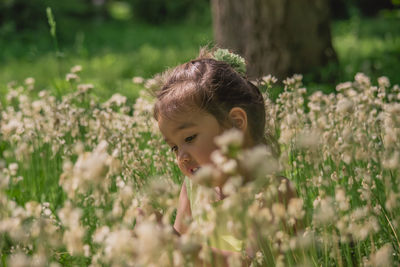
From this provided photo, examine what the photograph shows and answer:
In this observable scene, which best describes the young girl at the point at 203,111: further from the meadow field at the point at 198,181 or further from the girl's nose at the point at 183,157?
the meadow field at the point at 198,181

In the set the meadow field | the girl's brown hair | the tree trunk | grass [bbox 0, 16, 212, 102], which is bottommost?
the meadow field

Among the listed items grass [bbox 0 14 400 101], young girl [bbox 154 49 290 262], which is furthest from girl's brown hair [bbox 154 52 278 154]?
grass [bbox 0 14 400 101]

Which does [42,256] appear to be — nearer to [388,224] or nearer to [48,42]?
[388,224]

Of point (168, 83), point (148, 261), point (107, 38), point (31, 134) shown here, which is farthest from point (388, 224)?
point (107, 38)

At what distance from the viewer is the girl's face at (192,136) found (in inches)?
88.4

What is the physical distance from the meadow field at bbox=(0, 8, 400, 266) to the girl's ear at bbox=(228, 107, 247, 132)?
0.59 feet

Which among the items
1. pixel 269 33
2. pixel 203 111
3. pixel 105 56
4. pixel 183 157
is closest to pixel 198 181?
pixel 183 157

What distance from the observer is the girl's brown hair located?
2385 mm

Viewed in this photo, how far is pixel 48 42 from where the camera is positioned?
13.4 metres

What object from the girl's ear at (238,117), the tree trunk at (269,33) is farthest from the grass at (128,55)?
the girl's ear at (238,117)

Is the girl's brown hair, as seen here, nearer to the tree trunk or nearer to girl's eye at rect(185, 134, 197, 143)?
girl's eye at rect(185, 134, 197, 143)

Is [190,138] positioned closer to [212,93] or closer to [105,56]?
[212,93]

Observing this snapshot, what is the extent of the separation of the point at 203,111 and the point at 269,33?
3.74 m

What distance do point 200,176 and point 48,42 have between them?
41.8 ft
